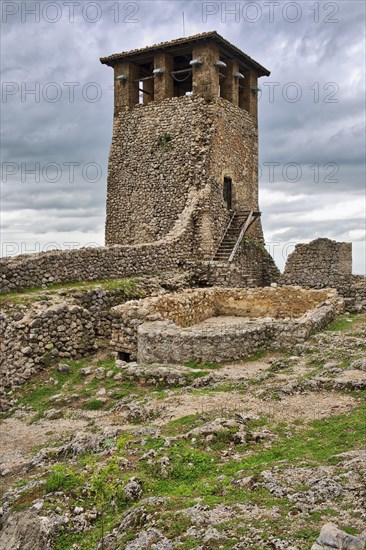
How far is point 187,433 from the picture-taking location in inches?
336

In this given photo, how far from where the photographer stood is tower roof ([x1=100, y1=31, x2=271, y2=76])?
23.9 metres

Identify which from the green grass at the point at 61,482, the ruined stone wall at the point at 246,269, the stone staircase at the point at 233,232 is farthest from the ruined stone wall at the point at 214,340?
the stone staircase at the point at 233,232

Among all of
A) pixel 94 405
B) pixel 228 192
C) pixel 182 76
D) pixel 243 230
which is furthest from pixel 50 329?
pixel 182 76

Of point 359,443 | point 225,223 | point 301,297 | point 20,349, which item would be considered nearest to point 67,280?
point 20,349

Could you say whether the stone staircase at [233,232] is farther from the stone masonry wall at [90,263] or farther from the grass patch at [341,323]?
the grass patch at [341,323]

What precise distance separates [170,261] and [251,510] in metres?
16.2

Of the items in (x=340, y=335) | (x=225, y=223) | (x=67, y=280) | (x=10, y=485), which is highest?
(x=225, y=223)

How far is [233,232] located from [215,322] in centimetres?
831

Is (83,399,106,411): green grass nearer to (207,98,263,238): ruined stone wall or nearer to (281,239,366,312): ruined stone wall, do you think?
(281,239,366,312): ruined stone wall

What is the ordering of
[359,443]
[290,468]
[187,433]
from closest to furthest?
[290,468], [359,443], [187,433]

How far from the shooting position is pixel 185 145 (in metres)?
24.5

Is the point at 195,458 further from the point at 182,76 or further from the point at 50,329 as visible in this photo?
the point at 182,76

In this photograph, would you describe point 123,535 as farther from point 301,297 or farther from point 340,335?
point 301,297

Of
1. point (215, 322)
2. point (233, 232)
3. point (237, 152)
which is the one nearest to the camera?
point (215, 322)
